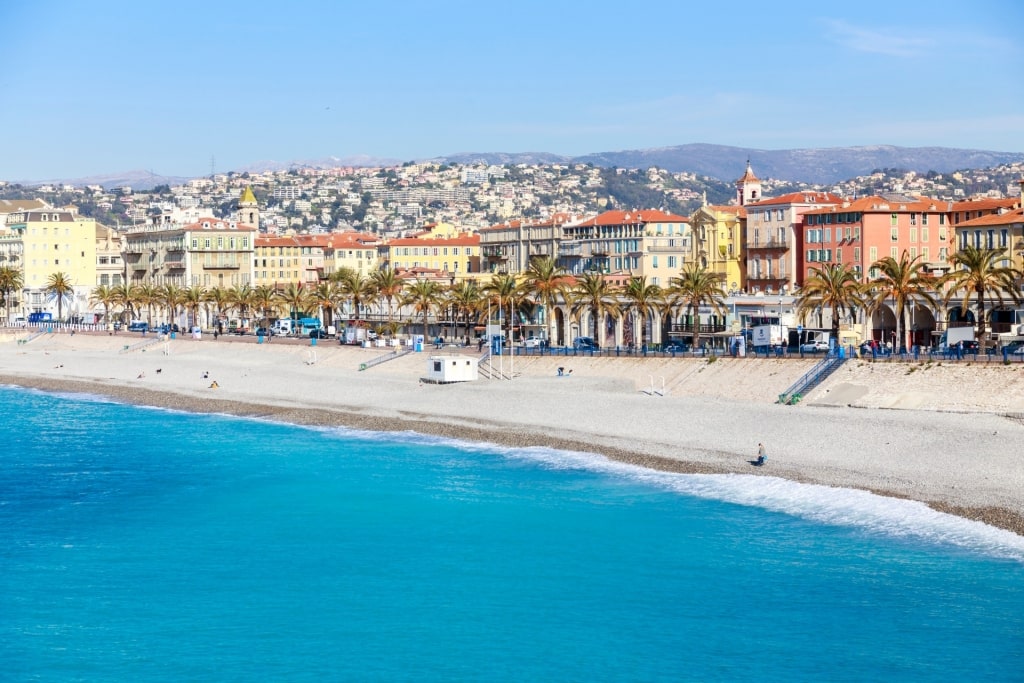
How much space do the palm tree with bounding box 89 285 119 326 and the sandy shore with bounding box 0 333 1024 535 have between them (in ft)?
184

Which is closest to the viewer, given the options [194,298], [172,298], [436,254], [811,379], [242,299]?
[811,379]

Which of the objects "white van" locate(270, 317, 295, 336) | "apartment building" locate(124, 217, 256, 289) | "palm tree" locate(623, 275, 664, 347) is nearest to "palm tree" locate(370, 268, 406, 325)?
"white van" locate(270, 317, 295, 336)

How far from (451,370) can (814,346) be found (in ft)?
64.0

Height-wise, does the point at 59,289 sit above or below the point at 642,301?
above

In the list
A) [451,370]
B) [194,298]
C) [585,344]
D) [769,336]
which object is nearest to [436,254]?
[194,298]

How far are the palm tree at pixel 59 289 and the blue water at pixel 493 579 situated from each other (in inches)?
4050

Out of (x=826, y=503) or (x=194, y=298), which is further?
(x=194, y=298)

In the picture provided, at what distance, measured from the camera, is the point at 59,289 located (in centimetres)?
15262

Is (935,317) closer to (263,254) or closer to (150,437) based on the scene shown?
(150,437)

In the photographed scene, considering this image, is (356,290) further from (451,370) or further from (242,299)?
(451,370)

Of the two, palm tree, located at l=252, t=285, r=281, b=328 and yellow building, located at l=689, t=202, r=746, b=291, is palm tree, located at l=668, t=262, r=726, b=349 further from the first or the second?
palm tree, located at l=252, t=285, r=281, b=328

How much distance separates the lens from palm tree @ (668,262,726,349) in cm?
8150

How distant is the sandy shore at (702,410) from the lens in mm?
48188

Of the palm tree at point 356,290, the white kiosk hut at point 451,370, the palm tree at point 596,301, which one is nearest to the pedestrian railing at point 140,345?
the palm tree at point 356,290
